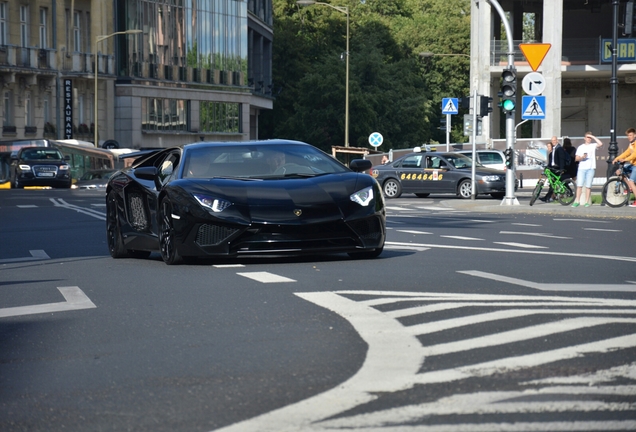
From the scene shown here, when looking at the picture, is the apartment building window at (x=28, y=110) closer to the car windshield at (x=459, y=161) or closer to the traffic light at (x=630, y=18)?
the car windshield at (x=459, y=161)

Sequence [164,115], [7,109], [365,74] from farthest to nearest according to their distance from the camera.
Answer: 1. [365,74]
2. [164,115]
3. [7,109]

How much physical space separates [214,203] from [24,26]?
56.9m

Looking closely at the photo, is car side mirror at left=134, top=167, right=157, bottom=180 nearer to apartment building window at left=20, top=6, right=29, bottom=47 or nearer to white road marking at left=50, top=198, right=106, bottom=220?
white road marking at left=50, top=198, right=106, bottom=220

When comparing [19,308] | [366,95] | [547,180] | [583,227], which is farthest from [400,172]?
[366,95]

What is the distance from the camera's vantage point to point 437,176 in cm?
3938

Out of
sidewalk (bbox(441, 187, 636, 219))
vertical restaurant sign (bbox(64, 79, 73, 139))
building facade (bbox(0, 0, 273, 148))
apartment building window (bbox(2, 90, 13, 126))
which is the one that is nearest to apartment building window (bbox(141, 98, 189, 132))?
building facade (bbox(0, 0, 273, 148))

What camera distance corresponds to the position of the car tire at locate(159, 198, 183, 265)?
12016 millimetres

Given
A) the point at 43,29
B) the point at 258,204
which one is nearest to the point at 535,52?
the point at 258,204

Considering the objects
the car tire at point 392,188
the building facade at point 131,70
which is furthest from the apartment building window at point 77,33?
the car tire at point 392,188

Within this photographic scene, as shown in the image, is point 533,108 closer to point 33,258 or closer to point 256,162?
point 33,258

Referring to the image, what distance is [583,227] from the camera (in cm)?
2086

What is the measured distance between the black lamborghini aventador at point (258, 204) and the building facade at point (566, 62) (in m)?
48.1

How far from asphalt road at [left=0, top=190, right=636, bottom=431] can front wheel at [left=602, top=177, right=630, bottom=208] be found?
47.8 ft

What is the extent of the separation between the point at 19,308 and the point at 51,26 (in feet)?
200
